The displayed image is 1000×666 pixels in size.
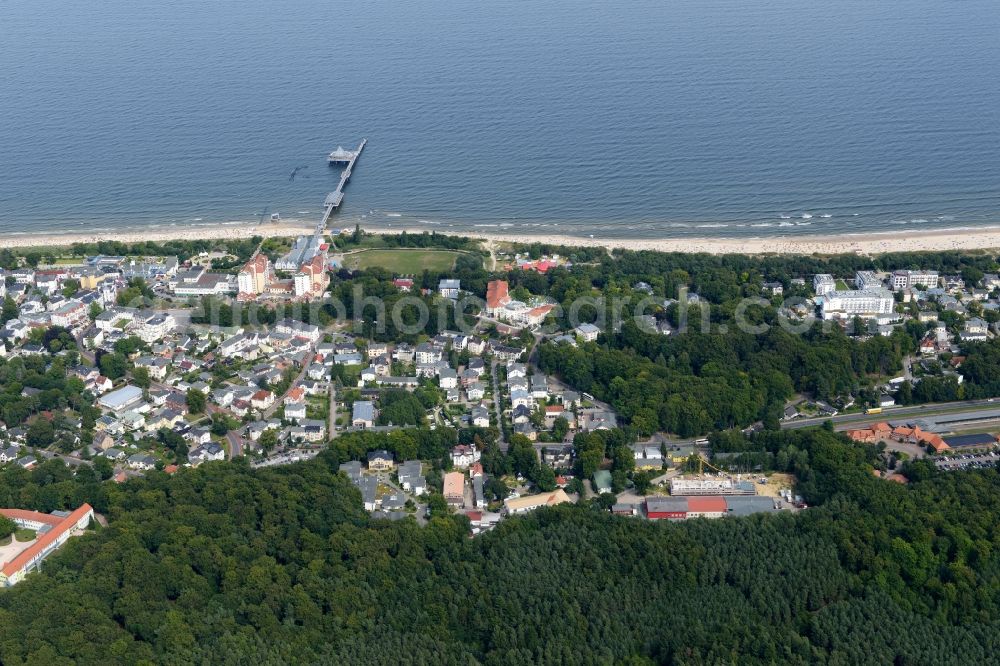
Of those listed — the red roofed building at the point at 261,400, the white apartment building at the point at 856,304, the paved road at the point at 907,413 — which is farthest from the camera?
the white apartment building at the point at 856,304

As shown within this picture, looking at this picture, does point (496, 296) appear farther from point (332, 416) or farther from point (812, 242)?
point (812, 242)

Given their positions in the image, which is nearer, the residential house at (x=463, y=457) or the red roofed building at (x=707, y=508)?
the red roofed building at (x=707, y=508)

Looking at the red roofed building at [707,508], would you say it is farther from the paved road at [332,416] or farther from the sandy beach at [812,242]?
the sandy beach at [812,242]

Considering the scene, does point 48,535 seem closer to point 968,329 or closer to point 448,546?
point 448,546

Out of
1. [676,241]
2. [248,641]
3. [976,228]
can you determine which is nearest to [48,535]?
[248,641]

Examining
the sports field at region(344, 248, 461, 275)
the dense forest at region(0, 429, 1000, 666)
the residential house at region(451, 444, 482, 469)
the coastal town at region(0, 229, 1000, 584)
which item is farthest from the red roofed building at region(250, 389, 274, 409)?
the sports field at region(344, 248, 461, 275)

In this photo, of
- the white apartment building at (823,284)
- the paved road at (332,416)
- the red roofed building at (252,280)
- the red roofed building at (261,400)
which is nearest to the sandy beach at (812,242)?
the white apartment building at (823,284)

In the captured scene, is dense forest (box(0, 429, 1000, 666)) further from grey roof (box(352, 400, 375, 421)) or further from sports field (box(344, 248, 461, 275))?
sports field (box(344, 248, 461, 275))
